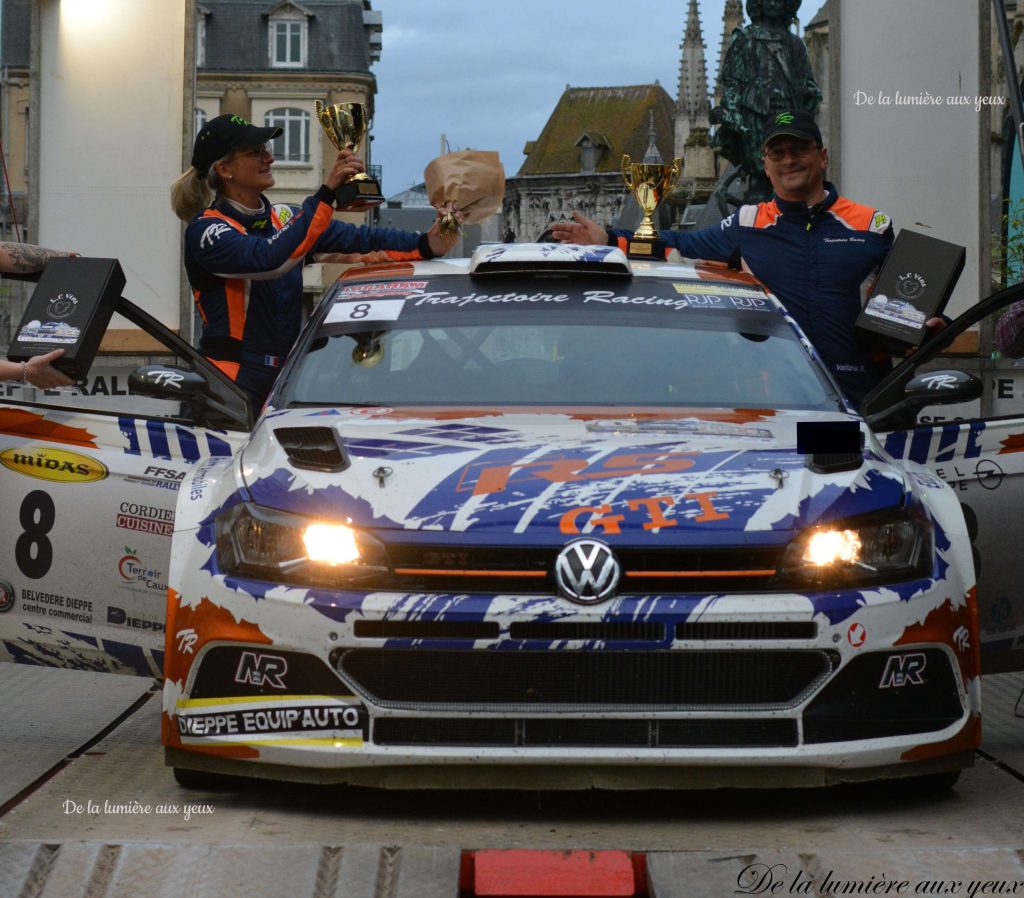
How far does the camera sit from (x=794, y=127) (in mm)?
7367

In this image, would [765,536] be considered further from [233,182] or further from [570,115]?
[570,115]

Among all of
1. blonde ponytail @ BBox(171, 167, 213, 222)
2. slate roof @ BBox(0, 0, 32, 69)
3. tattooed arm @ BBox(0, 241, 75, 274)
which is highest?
slate roof @ BBox(0, 0, 32, 69)

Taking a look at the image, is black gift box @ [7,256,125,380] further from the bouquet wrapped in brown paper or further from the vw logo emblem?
the vw logo emblem

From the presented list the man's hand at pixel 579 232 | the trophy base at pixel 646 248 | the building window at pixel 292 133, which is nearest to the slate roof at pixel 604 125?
the building window at pixel 292 133

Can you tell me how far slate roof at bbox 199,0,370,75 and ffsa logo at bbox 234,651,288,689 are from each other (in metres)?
69.0

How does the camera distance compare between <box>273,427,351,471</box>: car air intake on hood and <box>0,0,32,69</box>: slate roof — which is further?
<box>0,0,32,69</box>: slate roof

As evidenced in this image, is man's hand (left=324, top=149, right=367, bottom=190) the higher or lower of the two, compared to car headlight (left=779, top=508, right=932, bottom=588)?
→ higher

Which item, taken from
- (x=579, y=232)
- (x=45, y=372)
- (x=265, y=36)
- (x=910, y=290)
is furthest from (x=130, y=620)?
(x=265, y=36)

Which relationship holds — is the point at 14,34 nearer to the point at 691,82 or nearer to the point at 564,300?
the point at 691,82

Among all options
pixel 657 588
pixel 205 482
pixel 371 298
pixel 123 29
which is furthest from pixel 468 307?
pixel 123 29

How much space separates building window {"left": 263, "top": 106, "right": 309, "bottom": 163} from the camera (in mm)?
69812

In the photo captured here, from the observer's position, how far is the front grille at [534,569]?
14.9 ft

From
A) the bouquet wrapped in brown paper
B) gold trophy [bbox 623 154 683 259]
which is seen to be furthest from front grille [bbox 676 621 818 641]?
gold trophy [bbox 623 154 683 259]

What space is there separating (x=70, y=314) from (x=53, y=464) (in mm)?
586
